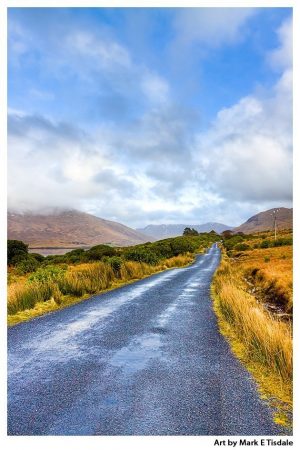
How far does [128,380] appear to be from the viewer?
509 cm

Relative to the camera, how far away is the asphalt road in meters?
3.81

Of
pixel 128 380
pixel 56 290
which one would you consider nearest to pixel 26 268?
pixel 56 290

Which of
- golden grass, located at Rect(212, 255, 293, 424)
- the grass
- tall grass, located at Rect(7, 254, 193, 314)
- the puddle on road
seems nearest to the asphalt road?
the puddle on road

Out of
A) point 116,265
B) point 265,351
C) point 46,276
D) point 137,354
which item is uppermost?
point 46,276

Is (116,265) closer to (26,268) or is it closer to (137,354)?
(137,354)

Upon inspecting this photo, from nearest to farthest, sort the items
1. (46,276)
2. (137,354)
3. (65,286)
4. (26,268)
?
(137,354) → (65,286) → (46,276) → (26,268)

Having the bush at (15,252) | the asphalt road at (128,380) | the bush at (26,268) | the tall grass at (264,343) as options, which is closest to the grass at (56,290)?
the asphalt road at (128,380)

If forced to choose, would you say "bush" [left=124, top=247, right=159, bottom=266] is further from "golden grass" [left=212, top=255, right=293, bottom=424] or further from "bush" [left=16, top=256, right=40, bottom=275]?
"golden grass" [left=212, top=255, right=293, bottom=424]

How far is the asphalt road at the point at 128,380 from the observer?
3807 millimetres

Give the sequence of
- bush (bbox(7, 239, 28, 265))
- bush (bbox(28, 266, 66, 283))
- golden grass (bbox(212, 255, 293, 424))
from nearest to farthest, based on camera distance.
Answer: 1. golden grass (bbox(212, 255, 293, 424))
2. bush (bbox(28, 266, 66, 283))
3. bush (bbox(7, 239, 28, 265))
